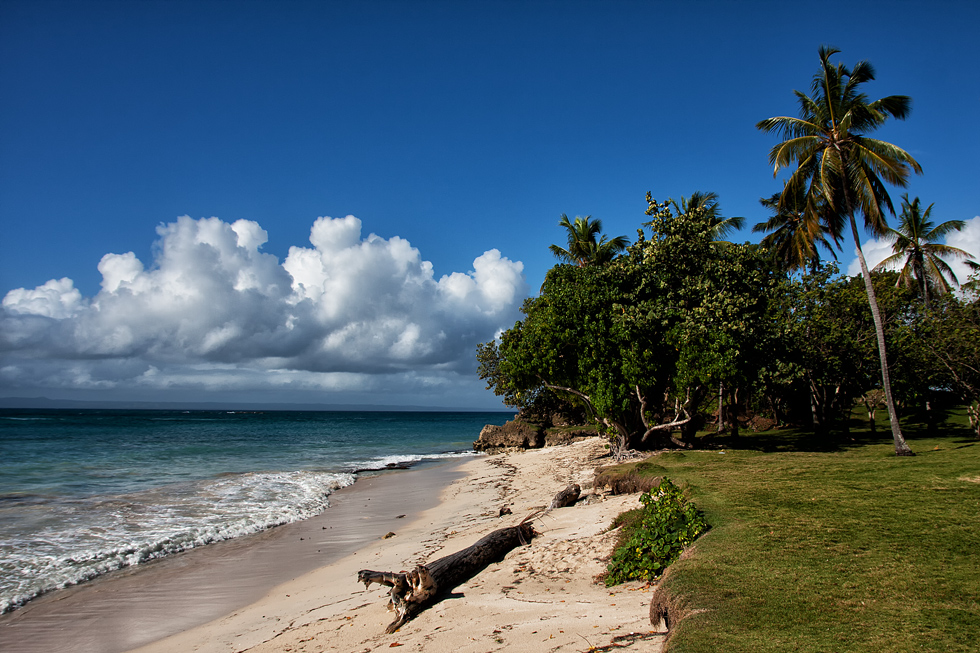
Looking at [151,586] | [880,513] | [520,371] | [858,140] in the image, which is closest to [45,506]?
[151,586]

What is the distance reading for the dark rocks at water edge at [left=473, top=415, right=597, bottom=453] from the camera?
112 ft

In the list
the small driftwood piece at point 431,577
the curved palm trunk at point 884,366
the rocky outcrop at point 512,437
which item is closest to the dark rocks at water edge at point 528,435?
the rocky outcrop at point 512,437

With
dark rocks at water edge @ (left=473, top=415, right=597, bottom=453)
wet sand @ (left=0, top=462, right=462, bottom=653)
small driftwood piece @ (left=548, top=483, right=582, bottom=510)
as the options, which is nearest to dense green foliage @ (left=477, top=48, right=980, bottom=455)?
small driftwood piece @ (left=548, top=483, right=582, bottom=510)

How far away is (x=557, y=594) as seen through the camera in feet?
21.5

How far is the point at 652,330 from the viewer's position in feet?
56.6

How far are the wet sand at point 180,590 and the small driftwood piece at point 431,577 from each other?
11.7ft

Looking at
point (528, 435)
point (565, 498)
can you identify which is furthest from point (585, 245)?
point (565, 498)

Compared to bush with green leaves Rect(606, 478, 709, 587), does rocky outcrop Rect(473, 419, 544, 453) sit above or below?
below

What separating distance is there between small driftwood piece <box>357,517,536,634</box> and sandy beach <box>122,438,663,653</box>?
13cm

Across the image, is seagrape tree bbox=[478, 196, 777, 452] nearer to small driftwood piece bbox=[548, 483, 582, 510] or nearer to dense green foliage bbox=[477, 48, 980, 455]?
dense green foliage bbox=[477, 48, 980, 455]

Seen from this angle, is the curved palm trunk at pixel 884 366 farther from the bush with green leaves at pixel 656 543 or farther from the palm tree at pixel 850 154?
the bush with green leaves at pixel 656 543

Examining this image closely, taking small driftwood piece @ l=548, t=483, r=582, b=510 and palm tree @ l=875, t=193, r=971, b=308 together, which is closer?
small driftwood piece @ l=548, t=483, r=582, b=510

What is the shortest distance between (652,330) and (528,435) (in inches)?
770

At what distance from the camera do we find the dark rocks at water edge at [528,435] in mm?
34250
